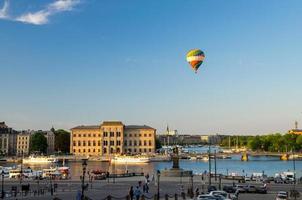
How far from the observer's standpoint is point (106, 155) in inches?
7244

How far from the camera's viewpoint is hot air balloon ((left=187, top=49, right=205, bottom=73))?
269 ft

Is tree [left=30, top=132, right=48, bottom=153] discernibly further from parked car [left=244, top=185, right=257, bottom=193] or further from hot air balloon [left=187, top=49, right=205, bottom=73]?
parked car [left=244, top=185, right=257, bottom=193]

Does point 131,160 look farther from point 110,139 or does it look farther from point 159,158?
point 110,139

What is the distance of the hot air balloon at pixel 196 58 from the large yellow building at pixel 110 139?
359 feet

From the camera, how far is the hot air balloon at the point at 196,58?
82.1 metres

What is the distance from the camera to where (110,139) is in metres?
190

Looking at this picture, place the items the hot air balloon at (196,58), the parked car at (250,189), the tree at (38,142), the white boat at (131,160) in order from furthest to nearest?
the tree at (38,142) < the white boat at (131,160) < the hot air balloon at (196,58) < the parked car at (250,189)

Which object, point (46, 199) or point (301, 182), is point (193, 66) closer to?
point (301, 182)

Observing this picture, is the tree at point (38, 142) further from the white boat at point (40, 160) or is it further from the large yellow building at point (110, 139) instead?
the white boat at point (40, 160)

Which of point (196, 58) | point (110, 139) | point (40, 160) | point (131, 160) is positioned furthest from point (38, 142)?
point (196, 58)

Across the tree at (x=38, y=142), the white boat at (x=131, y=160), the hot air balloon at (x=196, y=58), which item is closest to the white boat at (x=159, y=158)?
the white boat at (x=131, y=160)

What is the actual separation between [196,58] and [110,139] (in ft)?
369

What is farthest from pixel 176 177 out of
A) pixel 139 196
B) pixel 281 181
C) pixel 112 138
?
pixel 112 138

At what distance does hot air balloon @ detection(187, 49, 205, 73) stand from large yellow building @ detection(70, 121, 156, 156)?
109 meters
